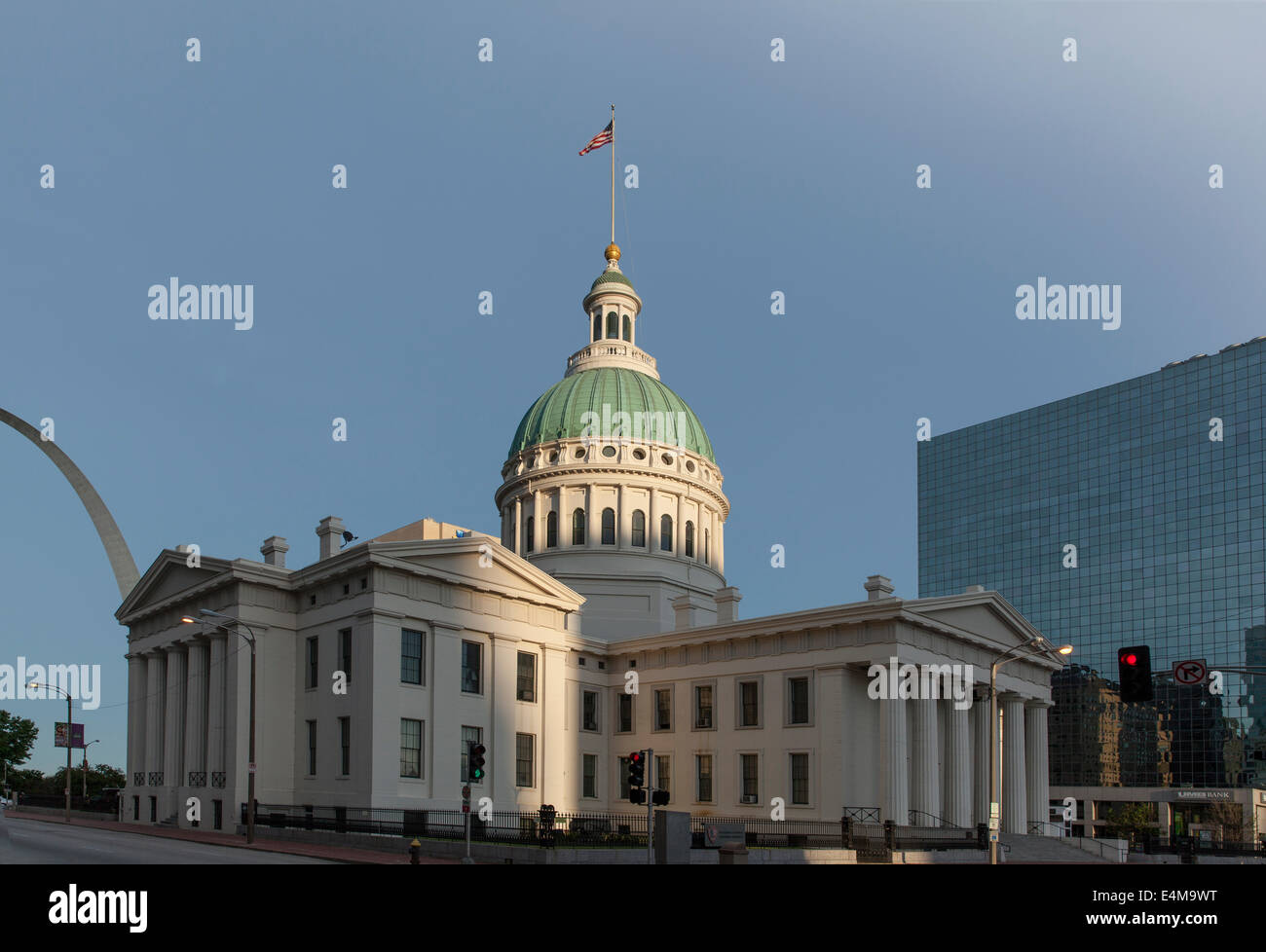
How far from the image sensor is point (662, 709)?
6669 cm

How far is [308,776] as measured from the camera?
55.9 meters

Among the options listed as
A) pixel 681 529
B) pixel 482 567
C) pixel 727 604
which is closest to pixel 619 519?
pixel 681 529

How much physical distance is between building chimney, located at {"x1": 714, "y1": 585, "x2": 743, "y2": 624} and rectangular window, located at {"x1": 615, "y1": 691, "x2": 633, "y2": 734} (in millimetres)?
6661

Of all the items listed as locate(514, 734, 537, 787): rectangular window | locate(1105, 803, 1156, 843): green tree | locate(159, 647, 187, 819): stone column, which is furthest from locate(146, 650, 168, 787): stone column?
locate(1105, 803, 1156, 843): green tree

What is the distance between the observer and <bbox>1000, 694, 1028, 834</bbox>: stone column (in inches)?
2645

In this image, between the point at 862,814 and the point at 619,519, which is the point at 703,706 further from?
the point at 619,519

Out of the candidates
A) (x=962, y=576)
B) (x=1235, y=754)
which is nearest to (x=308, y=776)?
(x=1235, y=754)

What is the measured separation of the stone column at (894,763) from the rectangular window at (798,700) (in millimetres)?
3651

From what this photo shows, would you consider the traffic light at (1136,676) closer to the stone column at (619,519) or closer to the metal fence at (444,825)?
the metal fence at (444,825)

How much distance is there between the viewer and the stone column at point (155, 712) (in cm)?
6366

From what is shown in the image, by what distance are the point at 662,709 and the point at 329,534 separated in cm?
1971

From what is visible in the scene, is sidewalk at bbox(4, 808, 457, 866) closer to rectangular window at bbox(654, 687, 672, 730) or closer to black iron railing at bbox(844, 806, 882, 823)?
black iron railing at bbox(844, 806, 882, 823)

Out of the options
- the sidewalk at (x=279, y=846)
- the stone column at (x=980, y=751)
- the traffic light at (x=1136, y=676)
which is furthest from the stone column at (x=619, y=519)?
the traffic light at (x=1136, y=676)

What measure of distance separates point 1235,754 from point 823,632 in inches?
3229
